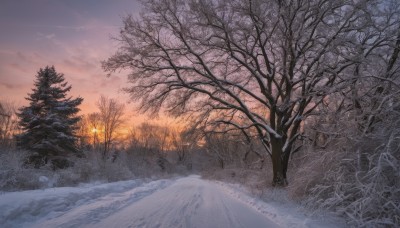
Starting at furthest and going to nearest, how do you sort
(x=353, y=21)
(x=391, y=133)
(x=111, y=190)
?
(x=353, y=21) < (x=111, y=190) < (x=391, y=133)

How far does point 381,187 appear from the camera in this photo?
18.1ft

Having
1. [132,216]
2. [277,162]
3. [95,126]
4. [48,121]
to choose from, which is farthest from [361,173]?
[95,126]

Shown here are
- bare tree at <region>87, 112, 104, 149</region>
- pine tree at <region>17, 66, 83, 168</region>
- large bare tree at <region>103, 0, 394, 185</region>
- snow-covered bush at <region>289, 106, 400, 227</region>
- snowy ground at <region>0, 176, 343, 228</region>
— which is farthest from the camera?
bare tree at <region>87, 112, 104, 149</region>

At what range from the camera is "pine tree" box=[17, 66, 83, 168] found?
2616cm

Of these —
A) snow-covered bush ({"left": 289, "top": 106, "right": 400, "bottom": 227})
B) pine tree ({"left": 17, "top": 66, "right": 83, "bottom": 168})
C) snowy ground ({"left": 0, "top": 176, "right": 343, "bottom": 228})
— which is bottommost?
snowy ground ({"left": 0, "top": 176, "right": 343, "bottom": 228})

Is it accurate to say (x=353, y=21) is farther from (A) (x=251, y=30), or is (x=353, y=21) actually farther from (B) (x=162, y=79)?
(B) (x=162, y=79)

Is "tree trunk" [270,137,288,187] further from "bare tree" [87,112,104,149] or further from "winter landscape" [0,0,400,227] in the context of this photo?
"bare tree" [87,112,104,149]

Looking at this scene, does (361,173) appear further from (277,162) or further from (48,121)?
(48,121)

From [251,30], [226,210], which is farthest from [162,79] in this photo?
[226,210]

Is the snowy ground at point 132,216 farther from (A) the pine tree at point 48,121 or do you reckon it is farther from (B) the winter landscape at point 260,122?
(A) the pine tree at point 48,121

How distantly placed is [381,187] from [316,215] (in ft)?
6.20

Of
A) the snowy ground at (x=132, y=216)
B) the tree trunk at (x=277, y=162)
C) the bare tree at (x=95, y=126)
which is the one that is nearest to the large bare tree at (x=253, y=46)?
the tree trunk at (x=277, y=162)

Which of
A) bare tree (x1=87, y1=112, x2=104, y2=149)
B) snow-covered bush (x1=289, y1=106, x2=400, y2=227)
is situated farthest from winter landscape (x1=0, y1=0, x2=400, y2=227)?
bare tree (x1=87, y1=112, x2=104, y2=149)

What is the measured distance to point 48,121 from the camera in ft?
88.0
